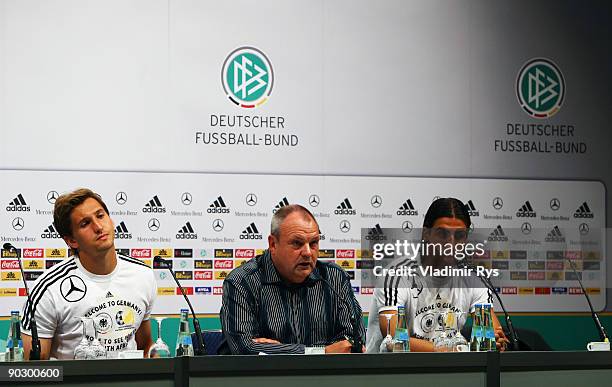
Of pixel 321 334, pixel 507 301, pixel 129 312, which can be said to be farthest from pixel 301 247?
pixel 507 301

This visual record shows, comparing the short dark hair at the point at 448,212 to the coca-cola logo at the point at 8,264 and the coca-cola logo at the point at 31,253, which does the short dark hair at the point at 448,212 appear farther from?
the coca-cola logo at the point at 8,264

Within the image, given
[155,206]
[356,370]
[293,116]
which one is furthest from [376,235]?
[356,370]

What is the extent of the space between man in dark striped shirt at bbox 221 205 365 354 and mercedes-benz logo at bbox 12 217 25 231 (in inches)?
73.8

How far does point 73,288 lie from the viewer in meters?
3.69

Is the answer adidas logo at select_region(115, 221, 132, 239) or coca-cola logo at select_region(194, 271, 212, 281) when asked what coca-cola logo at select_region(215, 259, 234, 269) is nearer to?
coca-cola logo at select_region(194, 271, 212, 281)

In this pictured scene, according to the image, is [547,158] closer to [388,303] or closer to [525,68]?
[525,68]

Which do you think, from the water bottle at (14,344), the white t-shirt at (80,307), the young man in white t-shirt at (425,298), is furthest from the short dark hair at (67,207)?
the young man in white t-shirt at (425,298)

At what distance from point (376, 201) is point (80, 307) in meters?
2.27

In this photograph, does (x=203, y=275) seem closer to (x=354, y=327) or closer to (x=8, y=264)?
(x=8, y=264)

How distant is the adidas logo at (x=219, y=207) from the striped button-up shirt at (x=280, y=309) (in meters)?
1.65

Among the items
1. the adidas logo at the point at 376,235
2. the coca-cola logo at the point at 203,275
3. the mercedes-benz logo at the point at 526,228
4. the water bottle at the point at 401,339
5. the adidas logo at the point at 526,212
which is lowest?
the water bottle at the point at 401,339

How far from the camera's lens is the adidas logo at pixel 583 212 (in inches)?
228

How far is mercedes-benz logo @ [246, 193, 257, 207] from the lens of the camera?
532 centimetres

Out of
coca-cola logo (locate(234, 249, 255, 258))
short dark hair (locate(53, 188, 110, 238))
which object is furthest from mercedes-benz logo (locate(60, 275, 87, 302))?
coca-cola logo (locate(234, 249, 255, 258))
